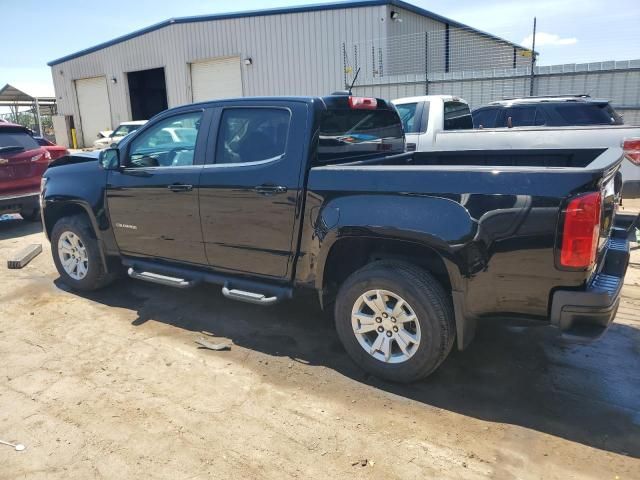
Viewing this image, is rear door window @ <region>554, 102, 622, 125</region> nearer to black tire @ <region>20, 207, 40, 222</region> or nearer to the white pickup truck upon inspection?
the white pickup truck

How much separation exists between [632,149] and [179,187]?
6.11 meters

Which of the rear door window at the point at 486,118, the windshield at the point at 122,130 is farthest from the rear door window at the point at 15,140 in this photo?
the rear door window at the point at 486,118

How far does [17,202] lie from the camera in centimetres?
852

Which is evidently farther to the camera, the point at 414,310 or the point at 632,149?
the point at 632,149

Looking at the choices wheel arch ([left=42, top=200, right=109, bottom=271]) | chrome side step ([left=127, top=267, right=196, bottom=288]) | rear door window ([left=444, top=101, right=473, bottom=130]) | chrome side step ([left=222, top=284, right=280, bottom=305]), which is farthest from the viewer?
rear door window ([left=444, top=101, right=473, bottom=130])

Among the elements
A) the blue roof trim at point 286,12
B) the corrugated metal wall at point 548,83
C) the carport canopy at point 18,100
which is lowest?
the corrugated metal wall at point 548,83

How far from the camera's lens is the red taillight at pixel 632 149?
7.03 meters

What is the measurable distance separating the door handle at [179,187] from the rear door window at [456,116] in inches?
199

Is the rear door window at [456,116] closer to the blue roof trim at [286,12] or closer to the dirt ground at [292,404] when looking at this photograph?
the dirt ground at [292,404]

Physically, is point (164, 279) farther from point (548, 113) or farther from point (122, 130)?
point (122, 130)

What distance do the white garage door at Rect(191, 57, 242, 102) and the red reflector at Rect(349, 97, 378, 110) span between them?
18728 mm

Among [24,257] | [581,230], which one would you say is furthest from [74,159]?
[581,230]

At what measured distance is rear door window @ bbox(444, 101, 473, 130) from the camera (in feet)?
27.1

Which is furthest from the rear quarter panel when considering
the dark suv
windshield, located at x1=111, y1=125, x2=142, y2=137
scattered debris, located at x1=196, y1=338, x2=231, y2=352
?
windshield, located at x1=111, y1=125, x2=142, y2=137
